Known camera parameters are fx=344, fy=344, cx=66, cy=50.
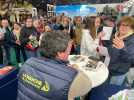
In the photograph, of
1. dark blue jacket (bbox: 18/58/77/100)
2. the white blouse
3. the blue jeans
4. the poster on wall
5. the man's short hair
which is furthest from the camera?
the poster on wall

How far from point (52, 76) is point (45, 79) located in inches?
2.3

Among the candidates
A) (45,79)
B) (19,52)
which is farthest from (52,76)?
(19,52)

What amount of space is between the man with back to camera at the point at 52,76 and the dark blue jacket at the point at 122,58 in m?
1.89

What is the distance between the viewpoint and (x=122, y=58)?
4.59 metres

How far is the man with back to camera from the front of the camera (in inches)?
96.9

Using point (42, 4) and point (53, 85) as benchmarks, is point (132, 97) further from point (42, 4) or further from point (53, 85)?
point (42, 4)

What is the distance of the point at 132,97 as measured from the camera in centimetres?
440

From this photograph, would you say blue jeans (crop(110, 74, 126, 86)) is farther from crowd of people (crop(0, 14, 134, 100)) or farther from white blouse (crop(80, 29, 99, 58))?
white blouse (crop(80, 29, 99, 58))

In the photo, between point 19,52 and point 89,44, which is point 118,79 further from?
point 19,52

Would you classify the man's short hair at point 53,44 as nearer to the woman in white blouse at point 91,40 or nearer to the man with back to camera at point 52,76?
the man with back to camera at point 52,76

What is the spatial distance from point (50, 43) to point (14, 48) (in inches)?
238

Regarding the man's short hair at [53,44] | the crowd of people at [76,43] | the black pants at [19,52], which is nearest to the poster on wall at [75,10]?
the crowd of people at [76,43]

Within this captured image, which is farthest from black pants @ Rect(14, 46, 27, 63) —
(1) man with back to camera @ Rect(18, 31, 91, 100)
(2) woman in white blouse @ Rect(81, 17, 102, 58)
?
(1) man with back to camera @ Rect(18, 31, 91, 100)

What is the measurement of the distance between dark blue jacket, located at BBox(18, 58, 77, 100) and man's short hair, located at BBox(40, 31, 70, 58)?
62mm
